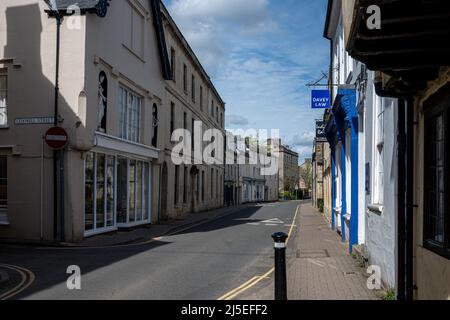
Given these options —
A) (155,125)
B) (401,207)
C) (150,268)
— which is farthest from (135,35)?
(401,207)

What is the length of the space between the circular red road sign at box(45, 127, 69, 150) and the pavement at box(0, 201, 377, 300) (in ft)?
9.49

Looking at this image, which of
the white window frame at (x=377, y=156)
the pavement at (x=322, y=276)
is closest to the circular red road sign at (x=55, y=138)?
the pavement at (x=322, y=276)

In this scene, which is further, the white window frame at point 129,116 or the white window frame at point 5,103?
the white window frame at point 129,116

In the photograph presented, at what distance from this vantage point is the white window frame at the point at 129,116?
59.7ft

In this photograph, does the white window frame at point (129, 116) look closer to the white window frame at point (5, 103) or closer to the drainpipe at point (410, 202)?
the white window frame at point (5, 103)

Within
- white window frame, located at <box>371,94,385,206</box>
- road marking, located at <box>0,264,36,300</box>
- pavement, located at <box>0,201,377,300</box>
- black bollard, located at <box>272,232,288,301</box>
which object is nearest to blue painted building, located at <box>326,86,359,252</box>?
pavement, located at <box>0,201,377,300</box>

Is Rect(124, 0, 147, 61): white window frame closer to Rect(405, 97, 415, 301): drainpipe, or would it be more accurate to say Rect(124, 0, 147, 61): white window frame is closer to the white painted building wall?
the white painted building wall

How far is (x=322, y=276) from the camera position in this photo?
9258mm

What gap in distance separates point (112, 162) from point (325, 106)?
25.5ft

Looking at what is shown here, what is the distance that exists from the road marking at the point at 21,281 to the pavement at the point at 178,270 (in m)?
0.02

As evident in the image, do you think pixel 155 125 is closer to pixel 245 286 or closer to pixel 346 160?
pixel 346 160

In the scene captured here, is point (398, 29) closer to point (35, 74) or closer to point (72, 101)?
point (72, 101)

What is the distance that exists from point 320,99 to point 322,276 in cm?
928

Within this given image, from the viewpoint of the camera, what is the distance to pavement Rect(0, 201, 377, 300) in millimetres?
7840
